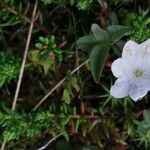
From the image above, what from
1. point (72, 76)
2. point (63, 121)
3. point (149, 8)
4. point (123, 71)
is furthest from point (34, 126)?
point (149, 8)

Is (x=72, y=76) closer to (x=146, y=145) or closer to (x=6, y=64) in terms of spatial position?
(x=6, y=64)

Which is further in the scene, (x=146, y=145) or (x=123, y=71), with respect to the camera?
(x=146, y=145)

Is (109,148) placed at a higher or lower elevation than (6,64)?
lower

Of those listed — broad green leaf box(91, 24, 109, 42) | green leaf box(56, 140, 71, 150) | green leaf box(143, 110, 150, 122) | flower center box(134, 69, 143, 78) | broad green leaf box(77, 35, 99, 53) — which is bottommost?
green leaf box(56, 140, 71, 150)

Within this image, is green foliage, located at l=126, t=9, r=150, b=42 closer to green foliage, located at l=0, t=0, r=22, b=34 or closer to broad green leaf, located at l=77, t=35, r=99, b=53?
broad green leaf, located at l=77, t=35, r=99, b=53

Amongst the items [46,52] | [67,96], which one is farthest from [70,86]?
[46,52]

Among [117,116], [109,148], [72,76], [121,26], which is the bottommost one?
[109,148]

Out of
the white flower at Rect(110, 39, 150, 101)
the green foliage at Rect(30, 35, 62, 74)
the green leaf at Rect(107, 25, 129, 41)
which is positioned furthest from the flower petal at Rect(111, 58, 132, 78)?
the green foliage at Rect(30, 35, 62, 74)

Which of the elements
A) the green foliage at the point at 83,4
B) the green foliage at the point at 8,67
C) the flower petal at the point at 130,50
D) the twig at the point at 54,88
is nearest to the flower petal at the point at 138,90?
the flower petal at the point at 130,50
